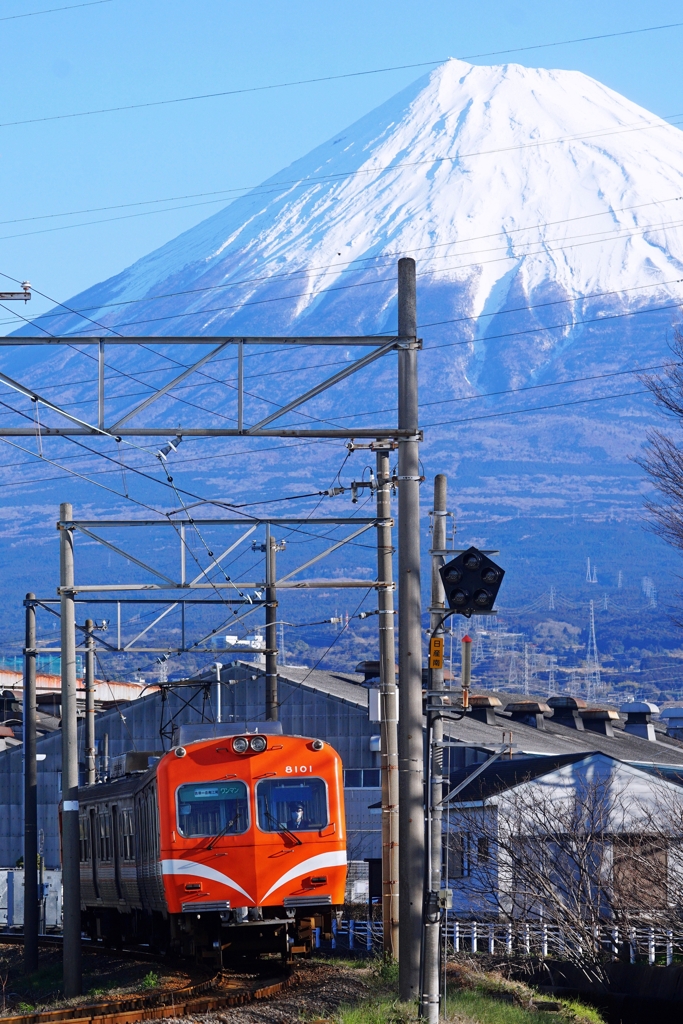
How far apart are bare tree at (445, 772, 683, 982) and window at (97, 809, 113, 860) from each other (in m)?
6.24

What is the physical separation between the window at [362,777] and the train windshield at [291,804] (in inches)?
1232

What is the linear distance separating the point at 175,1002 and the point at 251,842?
269cm

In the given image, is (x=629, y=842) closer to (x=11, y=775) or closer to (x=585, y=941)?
(x=585, y=941)

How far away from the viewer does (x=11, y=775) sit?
59.6 metres

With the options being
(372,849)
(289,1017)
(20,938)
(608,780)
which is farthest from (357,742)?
(289,1017)

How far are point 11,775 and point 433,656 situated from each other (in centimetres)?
4769

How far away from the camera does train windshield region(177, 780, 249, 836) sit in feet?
63.7

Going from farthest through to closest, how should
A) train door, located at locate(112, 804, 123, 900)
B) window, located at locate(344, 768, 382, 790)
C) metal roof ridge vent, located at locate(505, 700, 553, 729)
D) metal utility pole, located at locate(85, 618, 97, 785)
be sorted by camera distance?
metal roof ridge vent, located at locate(505, 700, 553, 729), window, located at locate(344, 768, 382, 790), metal utility pole, located at locate(85, 618, 97, 785), train door, located at locate(112, 804, 123, 900)

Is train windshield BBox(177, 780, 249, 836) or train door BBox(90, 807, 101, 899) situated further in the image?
train door BBox(90, 807, 101, 899)

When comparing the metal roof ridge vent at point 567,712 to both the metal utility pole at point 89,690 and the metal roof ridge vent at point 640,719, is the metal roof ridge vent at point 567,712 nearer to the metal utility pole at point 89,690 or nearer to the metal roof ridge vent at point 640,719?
the metal roof ridge vent at point 640,719

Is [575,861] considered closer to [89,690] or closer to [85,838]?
[85,838]

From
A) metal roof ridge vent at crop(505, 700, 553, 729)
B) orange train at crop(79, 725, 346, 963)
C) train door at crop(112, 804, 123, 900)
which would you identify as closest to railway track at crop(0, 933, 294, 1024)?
orange train at crop(79, 725, 346, 963)

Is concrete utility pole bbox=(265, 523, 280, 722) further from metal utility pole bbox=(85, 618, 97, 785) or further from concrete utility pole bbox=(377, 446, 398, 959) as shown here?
concrete utility pole bbox=(377, 446, 398, 959)

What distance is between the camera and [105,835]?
25359mm
